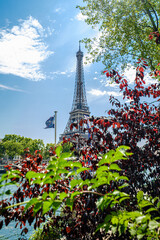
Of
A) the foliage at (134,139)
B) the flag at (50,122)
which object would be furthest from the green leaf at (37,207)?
the flag at (50,122)

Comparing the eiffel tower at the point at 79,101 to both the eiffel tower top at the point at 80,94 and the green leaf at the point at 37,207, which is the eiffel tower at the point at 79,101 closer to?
the eiffel tower top at the point at 80,94

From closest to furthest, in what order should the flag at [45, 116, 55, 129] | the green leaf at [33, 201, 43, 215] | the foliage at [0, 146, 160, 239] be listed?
the green leaf at [33, 201, 43, 215]
the foliage at [0, 146, 160, 239]
the flag at [45, 116, 55, 129]

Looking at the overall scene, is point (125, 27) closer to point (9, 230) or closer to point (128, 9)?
point (128, 9)

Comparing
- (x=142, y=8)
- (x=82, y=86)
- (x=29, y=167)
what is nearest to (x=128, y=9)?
(x=142, y=8)

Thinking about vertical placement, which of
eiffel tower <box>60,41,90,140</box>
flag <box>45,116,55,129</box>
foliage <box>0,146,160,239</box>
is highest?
eiffel tower <box>60,41,90,140</box>

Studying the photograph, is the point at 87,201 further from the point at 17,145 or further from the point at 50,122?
the point at 17,145

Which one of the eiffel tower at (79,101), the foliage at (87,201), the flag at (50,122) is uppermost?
the eiffel tower at (79,101)

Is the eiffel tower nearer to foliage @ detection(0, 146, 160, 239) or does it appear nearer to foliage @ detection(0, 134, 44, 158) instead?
foliage @ detection(0, 134, 44, 158)

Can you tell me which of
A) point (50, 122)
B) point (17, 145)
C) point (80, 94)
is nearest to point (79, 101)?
point (80, 94)

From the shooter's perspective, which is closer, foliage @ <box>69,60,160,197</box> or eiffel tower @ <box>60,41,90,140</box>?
foliage @ <box>69,60,160,197</box>

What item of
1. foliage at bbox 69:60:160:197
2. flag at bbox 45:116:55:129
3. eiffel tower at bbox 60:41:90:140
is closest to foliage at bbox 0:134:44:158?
eiffel tower at bbox 60:41:90:140

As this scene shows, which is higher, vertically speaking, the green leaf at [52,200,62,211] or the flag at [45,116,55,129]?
the flag at [45,116,55,129]

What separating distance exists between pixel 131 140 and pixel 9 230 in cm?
773

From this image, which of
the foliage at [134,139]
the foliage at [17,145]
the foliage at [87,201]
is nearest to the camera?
the foliage at [87,201]
